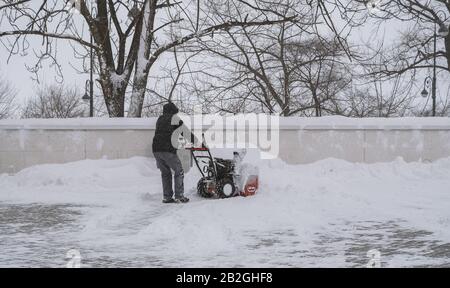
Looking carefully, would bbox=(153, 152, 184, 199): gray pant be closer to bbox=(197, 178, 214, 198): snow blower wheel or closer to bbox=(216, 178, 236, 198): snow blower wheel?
bbox=(197, 178, 214, 198): snow blower wheel

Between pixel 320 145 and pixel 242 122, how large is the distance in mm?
2019

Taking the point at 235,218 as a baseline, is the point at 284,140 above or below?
above

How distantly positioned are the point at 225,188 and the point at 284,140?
11.9 ft

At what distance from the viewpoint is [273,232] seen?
29.2 feet

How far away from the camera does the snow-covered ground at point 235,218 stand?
7.30 metres

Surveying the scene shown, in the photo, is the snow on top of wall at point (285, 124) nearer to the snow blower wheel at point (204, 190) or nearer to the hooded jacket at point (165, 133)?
the hooded jacket at point (165, 133)

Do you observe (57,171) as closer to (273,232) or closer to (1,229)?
(1,229)

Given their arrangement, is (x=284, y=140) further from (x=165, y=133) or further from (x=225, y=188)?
(x=165, y=133)

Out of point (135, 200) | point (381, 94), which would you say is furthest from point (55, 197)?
point (381, 94)

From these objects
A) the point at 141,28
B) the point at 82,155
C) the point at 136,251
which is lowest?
the point at 136,251

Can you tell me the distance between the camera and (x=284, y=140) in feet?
50.3

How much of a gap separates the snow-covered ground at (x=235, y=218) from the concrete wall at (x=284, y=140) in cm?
32

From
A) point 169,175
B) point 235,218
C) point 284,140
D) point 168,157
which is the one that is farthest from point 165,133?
point 284,140

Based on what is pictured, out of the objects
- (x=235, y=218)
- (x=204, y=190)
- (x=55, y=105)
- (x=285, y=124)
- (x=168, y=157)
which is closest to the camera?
(x=235, y=218)
